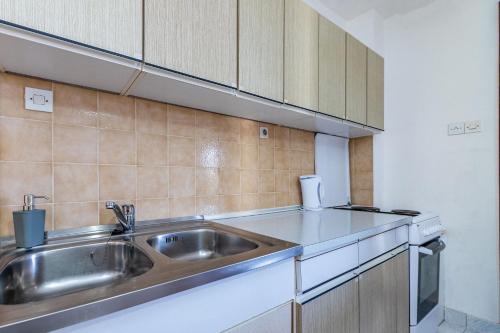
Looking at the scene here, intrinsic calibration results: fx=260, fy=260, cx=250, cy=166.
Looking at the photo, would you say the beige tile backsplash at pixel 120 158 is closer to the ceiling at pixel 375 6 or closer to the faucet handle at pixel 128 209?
the faucet handle at pixel 128 209

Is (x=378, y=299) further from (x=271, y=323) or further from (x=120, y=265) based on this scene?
(x=120, y=265)

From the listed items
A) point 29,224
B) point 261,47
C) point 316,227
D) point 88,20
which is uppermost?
point 261,47

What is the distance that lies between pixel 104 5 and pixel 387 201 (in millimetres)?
2400

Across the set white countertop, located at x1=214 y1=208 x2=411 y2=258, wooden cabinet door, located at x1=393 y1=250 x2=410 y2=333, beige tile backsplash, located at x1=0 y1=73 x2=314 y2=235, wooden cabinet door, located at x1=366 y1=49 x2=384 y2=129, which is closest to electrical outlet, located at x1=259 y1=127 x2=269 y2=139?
beige tile backsplash, located at x1=0 y1=73 x2=314 y2=235

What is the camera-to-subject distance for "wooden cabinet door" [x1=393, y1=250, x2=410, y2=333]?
155 cm

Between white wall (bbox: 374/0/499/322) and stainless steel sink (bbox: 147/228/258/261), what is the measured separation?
164 cm

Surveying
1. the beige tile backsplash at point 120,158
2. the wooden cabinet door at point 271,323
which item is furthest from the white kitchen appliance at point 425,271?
the wooden cabinet door at point 271,323

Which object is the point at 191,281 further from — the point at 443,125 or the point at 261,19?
the point at 443,125

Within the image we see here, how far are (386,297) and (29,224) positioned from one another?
169 centimetres

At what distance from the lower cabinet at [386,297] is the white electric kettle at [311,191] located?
63 centimetres

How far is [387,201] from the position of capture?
2.32 m

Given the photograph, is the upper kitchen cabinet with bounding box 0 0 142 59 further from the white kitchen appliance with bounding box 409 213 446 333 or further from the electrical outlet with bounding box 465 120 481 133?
the electrical outlet with bounding box 465 120 481 133

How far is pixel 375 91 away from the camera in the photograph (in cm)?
218

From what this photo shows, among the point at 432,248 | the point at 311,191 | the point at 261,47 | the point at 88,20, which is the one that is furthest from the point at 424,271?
the point at 88,20
